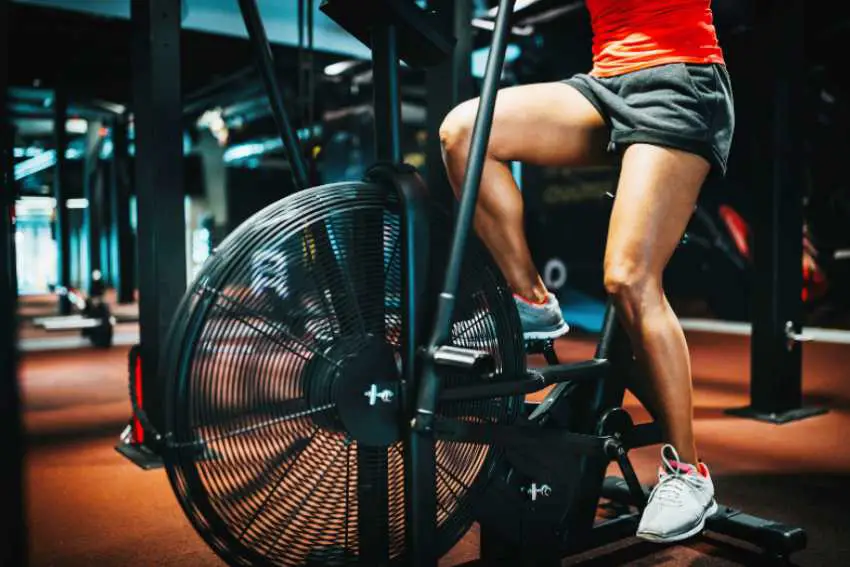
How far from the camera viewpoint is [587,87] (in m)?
1.74

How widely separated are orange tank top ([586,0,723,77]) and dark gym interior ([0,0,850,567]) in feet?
0.84

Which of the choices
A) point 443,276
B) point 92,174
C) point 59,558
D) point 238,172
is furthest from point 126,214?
point 443,276

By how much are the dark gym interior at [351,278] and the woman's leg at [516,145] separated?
154mm

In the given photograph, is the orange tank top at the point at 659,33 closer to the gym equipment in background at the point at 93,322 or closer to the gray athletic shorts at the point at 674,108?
the gray athletic shorts at the point at 674,108

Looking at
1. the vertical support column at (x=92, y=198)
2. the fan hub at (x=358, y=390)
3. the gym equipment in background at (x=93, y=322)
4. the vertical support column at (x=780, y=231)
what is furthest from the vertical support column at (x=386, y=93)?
the vertical support column at (x=92, y=198)

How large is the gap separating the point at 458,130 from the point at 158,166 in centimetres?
172

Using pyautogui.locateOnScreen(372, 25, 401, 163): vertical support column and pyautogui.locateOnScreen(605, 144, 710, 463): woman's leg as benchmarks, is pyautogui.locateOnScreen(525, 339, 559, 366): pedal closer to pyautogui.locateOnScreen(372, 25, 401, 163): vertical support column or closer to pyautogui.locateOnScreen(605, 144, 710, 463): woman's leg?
pyautogui.locateOnScreen(605, 144, 710, 463): woman's leg

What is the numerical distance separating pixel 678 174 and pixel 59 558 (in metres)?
1.83

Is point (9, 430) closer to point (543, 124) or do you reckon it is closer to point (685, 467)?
point (543, 124)

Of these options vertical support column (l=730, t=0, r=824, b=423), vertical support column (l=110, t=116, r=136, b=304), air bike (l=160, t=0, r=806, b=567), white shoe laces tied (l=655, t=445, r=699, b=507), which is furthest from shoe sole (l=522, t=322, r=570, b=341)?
vertical support column (l=110, t=116, r=136, b=304)

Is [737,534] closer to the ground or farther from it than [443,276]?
closer to the ground

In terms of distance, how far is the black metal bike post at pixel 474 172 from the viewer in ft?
4.63

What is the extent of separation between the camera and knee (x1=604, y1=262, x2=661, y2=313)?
5.36ft

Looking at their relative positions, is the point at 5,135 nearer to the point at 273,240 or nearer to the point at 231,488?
the point at 273,240
